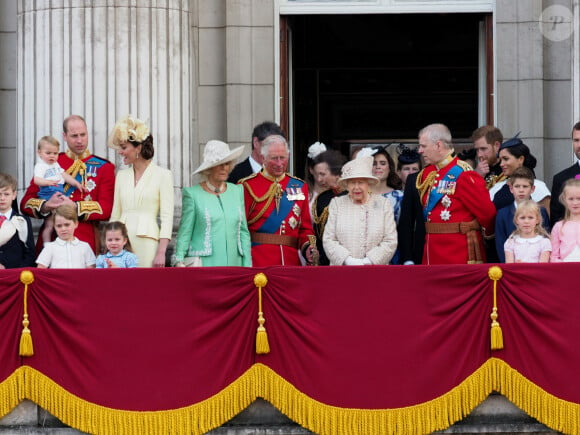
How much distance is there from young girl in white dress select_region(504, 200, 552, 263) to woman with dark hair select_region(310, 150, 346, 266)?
68.1 inches

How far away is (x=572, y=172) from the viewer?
44.4 feet

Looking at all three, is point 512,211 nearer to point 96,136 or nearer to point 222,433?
point 222,433

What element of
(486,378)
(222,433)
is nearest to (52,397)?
(222,433)

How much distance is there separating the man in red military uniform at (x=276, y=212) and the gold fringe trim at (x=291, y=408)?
142cm

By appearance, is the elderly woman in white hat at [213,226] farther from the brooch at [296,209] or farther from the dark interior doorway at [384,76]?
the dark interior doorway at [384,76]

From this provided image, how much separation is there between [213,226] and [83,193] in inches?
48.3

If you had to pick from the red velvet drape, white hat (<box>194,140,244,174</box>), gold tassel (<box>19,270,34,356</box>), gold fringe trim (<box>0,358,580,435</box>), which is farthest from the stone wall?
white hat (<box>194,140,244,174</box>)

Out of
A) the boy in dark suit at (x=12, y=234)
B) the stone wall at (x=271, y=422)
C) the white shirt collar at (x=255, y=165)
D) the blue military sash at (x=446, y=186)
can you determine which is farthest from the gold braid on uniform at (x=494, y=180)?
the boy in dark suit at (x=12, y=234)

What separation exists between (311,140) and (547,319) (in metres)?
8.53

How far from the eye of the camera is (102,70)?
15.2 meters

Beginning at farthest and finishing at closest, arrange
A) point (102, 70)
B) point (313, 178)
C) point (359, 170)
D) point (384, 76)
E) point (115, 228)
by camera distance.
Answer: point (384, 76)
point (102, 70)
point (313, 178)
point (359, 170)
point (115, 228)

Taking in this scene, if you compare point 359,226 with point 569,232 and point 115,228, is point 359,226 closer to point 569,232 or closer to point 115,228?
point 569,232

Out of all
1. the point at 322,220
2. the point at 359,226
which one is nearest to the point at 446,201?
the point at 359,226

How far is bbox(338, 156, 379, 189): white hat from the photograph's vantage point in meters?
13.2
